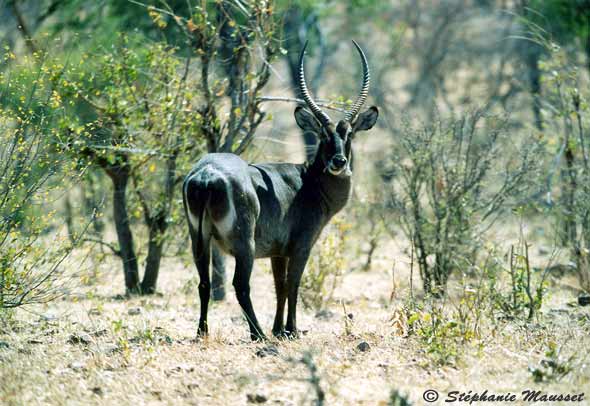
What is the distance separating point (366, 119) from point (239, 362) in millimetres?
3683

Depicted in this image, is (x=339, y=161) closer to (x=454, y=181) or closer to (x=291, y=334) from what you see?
(x=291, y=334)

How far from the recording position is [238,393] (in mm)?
6113

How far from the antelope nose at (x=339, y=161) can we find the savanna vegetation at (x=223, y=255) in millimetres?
1542

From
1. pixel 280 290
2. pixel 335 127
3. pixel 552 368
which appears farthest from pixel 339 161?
pixel 552 368

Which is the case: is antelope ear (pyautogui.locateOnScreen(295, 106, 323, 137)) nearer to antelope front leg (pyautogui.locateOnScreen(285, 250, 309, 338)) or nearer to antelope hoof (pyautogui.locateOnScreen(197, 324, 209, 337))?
antelope front leg (pyautogui.locateOnScreen(285, 250, 309, 338))

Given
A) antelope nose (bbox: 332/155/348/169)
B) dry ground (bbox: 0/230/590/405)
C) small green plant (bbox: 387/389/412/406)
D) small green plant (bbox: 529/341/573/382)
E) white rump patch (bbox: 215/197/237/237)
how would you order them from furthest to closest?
antelope nose (bbox: 332/155/348/169)
white rump patch (bbox: 215/197/237/237)
small green plant (bbox: 529/341/573/382)
dry ground (bbox: 0/230/590/405)
small green plant (bbox: 387/389/412/406)

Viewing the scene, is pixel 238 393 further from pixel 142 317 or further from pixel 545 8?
pixel 545 8

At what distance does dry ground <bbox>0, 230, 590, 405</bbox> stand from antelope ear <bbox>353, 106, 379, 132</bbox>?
2301 millimetres

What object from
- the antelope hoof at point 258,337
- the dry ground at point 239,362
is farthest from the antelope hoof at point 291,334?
the antelope hoof at point 258,337

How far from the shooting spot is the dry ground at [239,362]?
613 cm

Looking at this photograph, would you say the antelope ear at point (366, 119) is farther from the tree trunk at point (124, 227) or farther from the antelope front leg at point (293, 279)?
the tree trunk at point (124, 227)

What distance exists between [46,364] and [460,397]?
3.48m

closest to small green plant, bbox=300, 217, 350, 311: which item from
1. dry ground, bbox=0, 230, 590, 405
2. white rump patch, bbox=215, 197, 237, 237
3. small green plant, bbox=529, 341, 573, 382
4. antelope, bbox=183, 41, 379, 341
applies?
dry ground, bbox=0, 230, 590, 405

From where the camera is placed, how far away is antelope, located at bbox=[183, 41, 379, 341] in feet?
25.6
